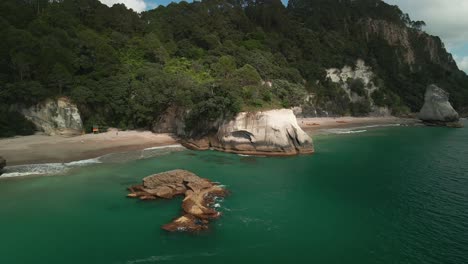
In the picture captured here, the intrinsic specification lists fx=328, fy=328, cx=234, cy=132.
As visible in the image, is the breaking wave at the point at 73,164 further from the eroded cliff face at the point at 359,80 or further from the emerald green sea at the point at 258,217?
the eroded cliff face at the point at 359,80

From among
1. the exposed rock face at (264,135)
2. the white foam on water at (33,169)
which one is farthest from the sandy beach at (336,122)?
the white foam on water at (33,169)

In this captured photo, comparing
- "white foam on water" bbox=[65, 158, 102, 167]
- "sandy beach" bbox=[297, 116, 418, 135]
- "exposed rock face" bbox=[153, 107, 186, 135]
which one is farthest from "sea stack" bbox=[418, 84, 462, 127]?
"white foam on water" bbox=[65, 158, 102, 167]

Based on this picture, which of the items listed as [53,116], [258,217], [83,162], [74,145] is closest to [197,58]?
[53,116]

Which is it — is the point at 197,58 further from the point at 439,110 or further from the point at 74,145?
the point at 439,110

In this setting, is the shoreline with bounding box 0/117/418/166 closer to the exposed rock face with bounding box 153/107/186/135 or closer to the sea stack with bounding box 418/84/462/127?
the exposed rock face with bounding box 153/107/186/135

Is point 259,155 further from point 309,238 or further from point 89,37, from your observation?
point 89,37
